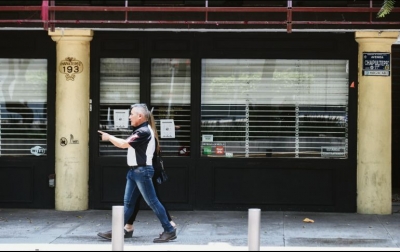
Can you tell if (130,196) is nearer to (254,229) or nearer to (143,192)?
(143,192)

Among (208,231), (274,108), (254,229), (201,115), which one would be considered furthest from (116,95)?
(254,229)

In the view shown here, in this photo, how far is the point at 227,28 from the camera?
39.1 ft

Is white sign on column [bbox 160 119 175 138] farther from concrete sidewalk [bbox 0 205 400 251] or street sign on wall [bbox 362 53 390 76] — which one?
street sign on wall [bbox 362 53 390 76]

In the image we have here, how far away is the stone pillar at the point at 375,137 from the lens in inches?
477

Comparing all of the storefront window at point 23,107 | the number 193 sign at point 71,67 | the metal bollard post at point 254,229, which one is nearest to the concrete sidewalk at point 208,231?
the storefront window at point 23,107

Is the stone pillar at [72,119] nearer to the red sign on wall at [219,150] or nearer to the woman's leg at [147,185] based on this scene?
the red sign on wall at [219,150]

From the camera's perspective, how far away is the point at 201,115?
41.3 ft

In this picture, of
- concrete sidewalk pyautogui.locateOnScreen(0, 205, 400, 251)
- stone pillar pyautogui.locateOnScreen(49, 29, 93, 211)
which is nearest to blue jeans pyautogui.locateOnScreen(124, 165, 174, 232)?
concrete sidewalk pyautogui.locateOnScreen(0, 205, 400, 251)

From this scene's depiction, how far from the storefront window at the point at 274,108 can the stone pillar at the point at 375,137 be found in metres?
0.42

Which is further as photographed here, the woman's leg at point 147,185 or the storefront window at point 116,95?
the storefront window at point 116,95

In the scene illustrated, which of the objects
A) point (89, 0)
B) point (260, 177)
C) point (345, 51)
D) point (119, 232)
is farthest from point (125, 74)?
point (119, 232)

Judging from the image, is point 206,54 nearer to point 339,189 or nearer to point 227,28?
point 227,28

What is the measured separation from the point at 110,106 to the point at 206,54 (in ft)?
6.04

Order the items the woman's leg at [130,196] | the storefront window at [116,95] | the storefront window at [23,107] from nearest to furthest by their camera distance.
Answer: the woman's leg at [130,196] < the storefront window at [116,95] < the storefront window at [23,107]
